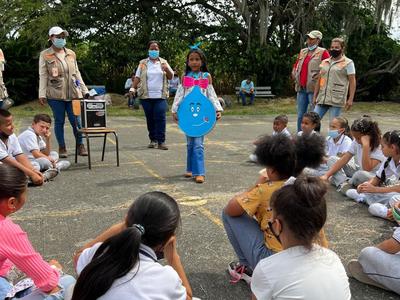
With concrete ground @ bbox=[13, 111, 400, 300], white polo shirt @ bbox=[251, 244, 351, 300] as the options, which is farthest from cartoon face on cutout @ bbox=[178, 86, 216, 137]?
white polo shirt @ bbox=[251, 244, 351, 300]

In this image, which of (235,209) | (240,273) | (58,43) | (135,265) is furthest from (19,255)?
(58,43)

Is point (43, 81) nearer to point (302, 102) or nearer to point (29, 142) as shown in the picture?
point (29, 142)

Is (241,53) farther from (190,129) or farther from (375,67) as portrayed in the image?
(190,129)

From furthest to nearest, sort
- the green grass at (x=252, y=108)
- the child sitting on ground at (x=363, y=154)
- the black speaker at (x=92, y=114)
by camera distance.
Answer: the green grass at (x=252, y=108), the black speaker at (x=92, y=114), the child sitting on ground at (x=363, y=154)

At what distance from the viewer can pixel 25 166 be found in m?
4.85

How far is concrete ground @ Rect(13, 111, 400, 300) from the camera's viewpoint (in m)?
3.16

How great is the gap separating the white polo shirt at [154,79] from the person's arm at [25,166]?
2.63 meters

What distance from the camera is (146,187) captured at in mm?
5172

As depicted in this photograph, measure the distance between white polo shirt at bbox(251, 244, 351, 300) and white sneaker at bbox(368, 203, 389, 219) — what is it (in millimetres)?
2495

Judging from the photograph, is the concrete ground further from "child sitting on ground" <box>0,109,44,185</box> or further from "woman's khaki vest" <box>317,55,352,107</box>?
A: "woman's khaki vest" <box>317,55,352,107</box>

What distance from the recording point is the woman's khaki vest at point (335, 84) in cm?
679

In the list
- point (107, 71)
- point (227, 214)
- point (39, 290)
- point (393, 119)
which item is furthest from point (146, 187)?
point (107, 71)

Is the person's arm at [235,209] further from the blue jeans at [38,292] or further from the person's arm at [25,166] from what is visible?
the person's arm at [25,166]

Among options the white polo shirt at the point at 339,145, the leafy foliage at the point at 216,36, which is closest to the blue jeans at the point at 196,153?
the white polo shirt at the point at 339,145
